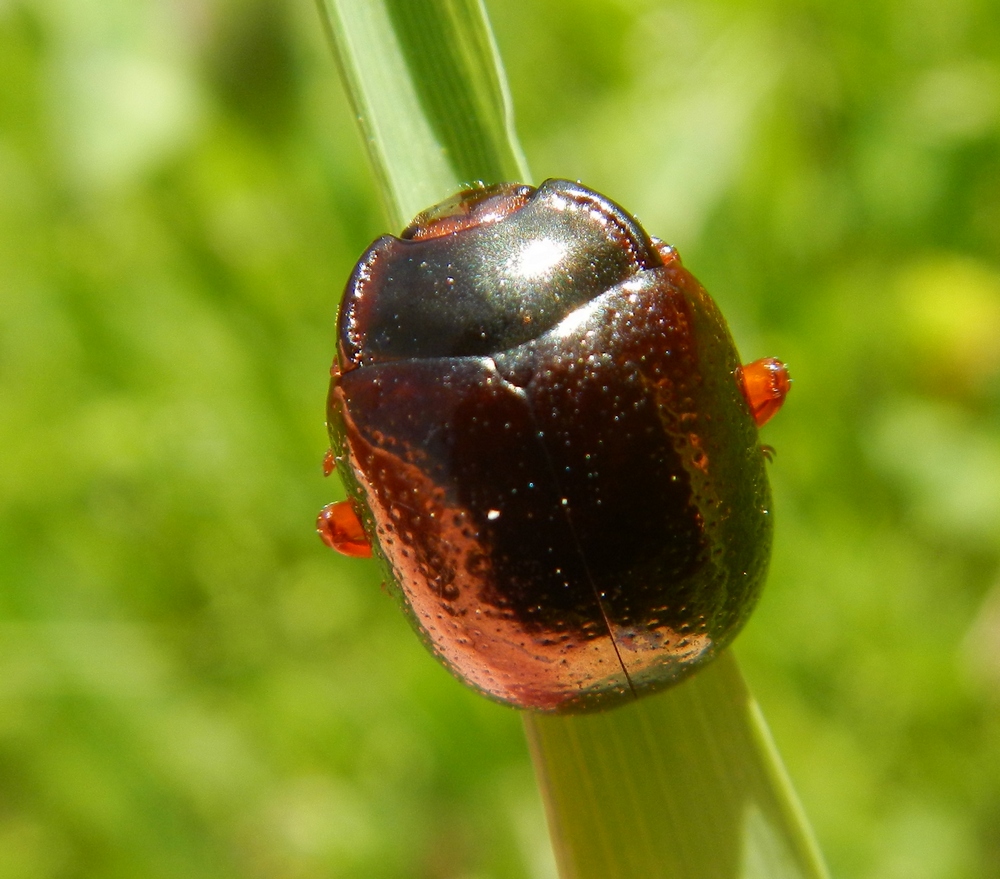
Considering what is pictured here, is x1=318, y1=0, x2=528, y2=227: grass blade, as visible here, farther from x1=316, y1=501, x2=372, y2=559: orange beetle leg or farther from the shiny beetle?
x1=316, y1=501, x2=372, y2=559: orange beetle leg

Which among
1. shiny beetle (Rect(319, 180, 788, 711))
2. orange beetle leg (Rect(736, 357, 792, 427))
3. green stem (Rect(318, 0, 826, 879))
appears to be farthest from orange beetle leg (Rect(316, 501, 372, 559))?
orange beetle leg (Rect(736, 357, 792, 427))

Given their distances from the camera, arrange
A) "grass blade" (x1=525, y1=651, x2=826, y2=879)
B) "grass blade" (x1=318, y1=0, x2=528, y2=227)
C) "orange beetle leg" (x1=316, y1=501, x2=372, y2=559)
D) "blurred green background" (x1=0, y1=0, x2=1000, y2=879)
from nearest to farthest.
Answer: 1. "grass blade" (x1=525, y1=651, x2=826, y2=879)
2. "grass blade" (x1=318, y1=0, x2=528, y2=227)
3. "orange beetle leg" (x1=316, y1=501, x2=372, y2=559)
4. "blurred green background" (x1=0, y1=0, x2=1000, y2=879)

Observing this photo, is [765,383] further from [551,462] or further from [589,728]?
[589,728]

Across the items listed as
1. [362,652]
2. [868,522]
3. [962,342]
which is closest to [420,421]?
[362,652]

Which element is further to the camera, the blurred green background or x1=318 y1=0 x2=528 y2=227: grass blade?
the blurred green background

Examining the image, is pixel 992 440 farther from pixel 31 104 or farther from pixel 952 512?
pixel 31 104

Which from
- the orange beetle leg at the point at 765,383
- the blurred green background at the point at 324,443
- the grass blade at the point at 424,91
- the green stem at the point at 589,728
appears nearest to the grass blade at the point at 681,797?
the green stem at the point at 589,728
